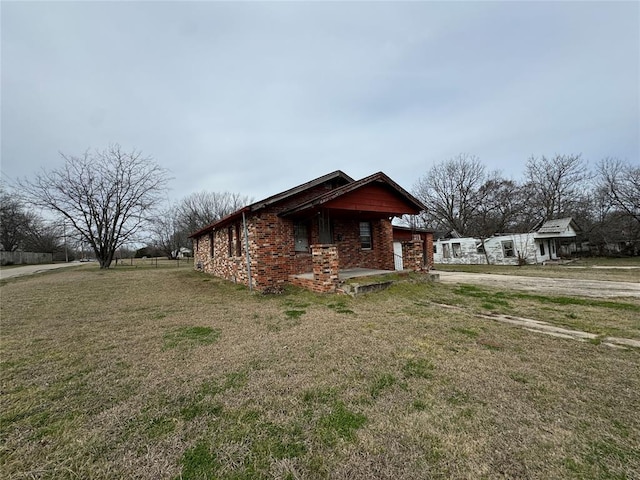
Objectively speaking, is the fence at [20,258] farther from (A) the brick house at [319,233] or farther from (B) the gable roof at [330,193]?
(B) the gable roof at [330,193]

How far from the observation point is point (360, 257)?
1012cm

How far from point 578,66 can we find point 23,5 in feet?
63.3

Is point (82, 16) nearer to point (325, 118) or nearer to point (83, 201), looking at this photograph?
point (325, 118)

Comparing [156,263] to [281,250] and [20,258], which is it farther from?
[281,250]

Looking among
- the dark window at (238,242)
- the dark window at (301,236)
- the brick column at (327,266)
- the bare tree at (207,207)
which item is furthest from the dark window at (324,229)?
the bare tree at (207,207)

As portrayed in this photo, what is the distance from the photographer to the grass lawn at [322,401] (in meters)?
1.67

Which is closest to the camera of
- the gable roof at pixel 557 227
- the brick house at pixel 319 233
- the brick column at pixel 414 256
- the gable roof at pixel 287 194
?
the brick house at pixel 319 233

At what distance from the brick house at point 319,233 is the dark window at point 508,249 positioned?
1441 centimetres

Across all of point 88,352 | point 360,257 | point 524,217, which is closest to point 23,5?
point 88,352

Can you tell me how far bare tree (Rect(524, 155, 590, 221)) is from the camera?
25.7 meters

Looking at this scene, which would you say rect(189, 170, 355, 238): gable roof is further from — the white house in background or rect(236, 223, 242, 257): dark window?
the white house in background

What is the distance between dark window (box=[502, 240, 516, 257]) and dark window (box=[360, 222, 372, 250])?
15020 millimetres

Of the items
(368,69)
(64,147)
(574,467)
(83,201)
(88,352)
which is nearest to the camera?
(574,467)

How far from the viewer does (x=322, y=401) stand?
2363mm
